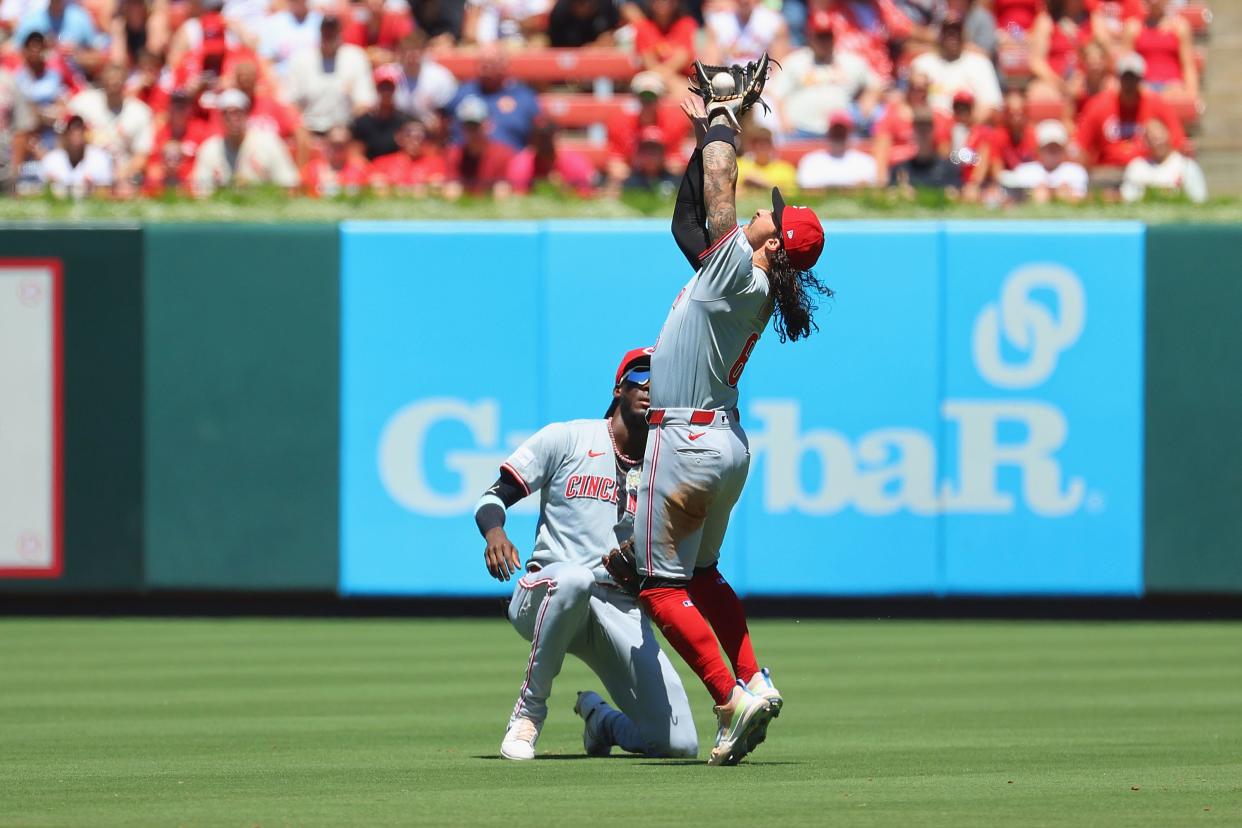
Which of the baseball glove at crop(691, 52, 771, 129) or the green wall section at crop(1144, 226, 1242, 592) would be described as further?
the green wall section at crop(1144, 226, 1242, 592)

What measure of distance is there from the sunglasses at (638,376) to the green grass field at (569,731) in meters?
1.35

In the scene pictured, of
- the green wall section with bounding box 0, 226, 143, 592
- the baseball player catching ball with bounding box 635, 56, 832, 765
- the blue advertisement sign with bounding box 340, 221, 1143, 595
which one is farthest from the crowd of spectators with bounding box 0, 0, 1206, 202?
the baseball player catching ball with bounding box 635, 56, 832, 765

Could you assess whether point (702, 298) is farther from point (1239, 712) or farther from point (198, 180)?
point (198, 180)

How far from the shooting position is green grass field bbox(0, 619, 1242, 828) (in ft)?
17.9

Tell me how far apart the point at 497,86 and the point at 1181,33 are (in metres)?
5.75

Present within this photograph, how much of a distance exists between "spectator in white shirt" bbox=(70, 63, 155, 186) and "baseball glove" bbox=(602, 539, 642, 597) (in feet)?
31.0

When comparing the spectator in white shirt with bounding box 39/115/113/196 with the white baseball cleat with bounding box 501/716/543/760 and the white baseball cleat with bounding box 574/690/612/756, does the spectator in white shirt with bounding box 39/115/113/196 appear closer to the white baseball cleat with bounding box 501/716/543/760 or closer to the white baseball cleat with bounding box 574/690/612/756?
the white baseball cleat with bounding box 574/690/612/756

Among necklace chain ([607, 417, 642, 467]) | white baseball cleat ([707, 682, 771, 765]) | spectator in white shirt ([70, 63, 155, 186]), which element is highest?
spectator in white shirt ([70, 63, 155, 186])

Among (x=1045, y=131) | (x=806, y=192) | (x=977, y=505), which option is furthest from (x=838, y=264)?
(x=1045, y=131)

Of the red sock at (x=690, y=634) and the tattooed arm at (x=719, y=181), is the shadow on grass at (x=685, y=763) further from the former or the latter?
the tattooed arm at (x=719, y=181)

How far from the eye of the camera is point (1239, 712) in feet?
27.8

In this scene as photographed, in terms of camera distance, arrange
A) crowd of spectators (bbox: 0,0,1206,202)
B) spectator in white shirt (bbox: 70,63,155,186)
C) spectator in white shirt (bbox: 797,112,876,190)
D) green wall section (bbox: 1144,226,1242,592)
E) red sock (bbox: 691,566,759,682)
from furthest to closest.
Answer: spectator in white shirt (bbox: 70,63,155,186) → spectator in white shirt (bbox: 797,112,876,190) → crowd of spectators (bbox: 0,0,1206,202) → green wall section (bbox: 1144,226,1242,592) → red sock (bbox: 691,566,759,682)

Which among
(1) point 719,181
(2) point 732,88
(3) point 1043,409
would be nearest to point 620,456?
(1) point 719,181

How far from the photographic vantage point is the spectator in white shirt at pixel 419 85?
1617cm
